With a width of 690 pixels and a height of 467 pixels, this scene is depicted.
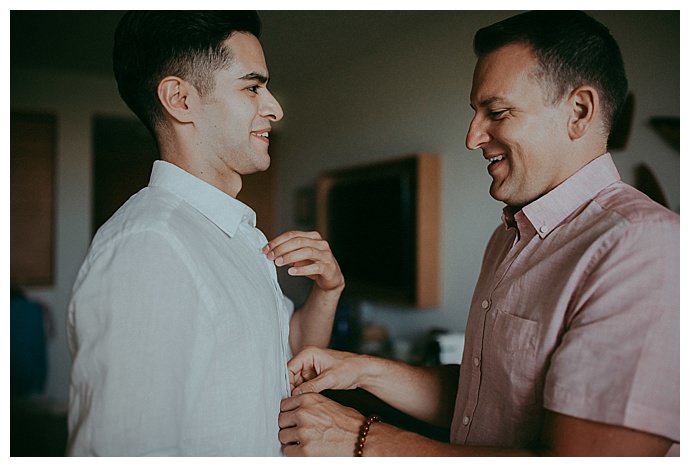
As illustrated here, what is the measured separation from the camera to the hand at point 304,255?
1.00 m

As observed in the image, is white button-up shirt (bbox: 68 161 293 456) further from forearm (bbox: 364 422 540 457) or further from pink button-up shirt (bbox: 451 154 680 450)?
pink button-up shirt (bbox: 451 154 680 450)

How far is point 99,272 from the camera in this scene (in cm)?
74

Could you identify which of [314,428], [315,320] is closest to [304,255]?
[315,320]

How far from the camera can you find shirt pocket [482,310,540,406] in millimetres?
844

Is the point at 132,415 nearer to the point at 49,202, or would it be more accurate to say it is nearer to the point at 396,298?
the point at 396,298

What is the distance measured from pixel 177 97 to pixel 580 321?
711 mm

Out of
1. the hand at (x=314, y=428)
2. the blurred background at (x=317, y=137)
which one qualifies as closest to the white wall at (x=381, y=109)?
the blurred background at (x=317, y=137)

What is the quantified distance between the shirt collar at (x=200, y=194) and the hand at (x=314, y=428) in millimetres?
324

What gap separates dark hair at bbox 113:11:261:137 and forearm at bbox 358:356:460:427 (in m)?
0.65

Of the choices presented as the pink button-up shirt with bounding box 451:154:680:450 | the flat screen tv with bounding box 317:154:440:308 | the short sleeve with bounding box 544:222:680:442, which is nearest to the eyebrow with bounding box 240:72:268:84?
the pink button-up shirt with bounding box 451:154:680:450

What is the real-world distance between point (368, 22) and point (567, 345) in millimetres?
1270

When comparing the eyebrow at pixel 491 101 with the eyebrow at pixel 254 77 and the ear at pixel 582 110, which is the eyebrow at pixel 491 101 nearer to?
the ear at pixel 582 110

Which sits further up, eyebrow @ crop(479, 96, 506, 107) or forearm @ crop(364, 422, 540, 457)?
eyebrow @ crop(479, 96, 506, 107)

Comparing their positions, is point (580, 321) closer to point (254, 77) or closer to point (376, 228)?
point (254, 77)
